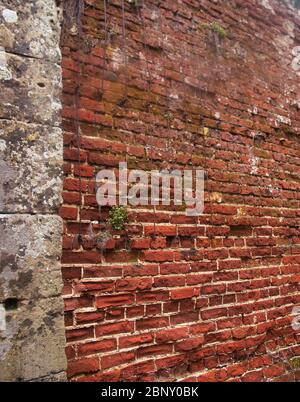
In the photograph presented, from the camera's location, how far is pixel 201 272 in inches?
108

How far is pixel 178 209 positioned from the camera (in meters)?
2.72

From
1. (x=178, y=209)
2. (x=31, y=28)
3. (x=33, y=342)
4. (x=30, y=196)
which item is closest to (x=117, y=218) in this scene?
(x=178, y=209)

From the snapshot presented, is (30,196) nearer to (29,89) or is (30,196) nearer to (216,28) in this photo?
(29,89)

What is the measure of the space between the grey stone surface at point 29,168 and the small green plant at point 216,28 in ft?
5.92

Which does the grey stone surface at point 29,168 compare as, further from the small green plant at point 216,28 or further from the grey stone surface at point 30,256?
the small green plant at point 216,28

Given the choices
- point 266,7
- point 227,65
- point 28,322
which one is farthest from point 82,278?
point 266,7

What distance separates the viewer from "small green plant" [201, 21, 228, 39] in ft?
10.4

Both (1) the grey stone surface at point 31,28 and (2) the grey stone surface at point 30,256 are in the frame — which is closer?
(2) the grey stone surface at point 30,256

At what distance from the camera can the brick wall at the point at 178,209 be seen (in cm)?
233

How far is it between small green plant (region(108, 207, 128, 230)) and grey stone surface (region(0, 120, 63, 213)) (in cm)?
49

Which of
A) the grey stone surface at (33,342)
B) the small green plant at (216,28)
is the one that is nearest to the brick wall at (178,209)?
the small green plant at (216,28)

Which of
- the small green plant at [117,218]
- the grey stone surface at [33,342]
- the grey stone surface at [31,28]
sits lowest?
the grey stone surface at [33,342]

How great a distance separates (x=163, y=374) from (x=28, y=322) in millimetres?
1040

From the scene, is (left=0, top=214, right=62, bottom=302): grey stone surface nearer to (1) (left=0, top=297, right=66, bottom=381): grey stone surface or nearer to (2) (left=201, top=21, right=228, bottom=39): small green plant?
(1) (left=0, top=297, right=66, bottom=381): grey stone surface
